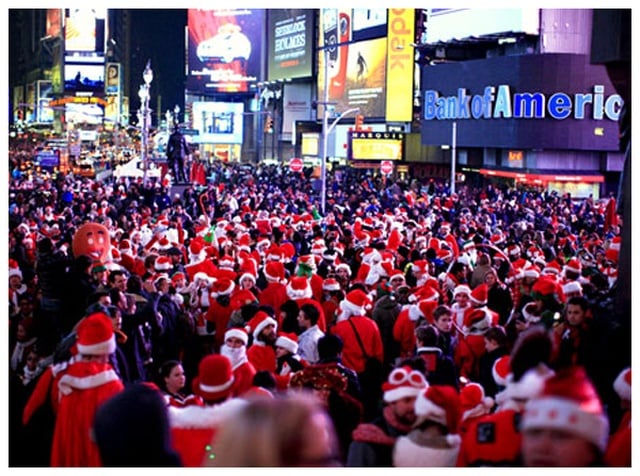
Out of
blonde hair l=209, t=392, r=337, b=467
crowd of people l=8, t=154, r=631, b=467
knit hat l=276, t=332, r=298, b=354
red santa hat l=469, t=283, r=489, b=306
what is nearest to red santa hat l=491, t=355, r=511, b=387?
crowd of people l=8, t=154, r=631, b=467

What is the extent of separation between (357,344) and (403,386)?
3.37 metres

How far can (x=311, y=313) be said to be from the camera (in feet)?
33.1

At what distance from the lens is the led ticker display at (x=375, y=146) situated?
72688 millimetres

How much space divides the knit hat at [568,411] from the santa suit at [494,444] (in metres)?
0.91

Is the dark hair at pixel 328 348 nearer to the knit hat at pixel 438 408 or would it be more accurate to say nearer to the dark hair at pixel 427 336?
the dark hair at pixel 427 336

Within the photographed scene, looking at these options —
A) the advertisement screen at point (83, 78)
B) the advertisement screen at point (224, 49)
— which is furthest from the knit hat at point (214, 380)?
the advertisement screen at point (83, 78)

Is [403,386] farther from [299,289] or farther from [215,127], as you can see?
[215,127]

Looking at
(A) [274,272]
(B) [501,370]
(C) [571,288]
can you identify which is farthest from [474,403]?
(A) [274,272]

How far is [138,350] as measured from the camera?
32.8 ft

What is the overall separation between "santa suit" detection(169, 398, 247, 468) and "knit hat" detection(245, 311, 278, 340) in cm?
260

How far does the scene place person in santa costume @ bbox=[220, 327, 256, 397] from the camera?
7.73m

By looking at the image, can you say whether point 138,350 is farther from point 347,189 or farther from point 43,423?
point 347,189

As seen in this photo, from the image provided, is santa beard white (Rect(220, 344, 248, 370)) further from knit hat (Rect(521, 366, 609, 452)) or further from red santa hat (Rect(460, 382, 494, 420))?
knit hat (Rect(521, 366, 609, 452))
